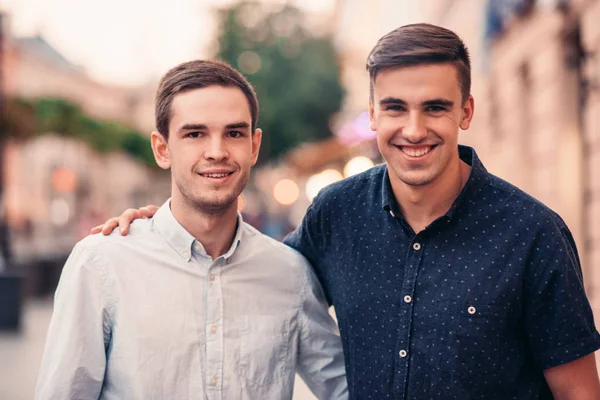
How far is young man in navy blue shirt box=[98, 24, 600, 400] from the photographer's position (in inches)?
93.2

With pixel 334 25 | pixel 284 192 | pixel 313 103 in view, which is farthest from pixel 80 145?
pixel 334 25

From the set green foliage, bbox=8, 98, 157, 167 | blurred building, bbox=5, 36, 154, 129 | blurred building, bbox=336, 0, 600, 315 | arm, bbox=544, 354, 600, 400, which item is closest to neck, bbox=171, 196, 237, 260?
arm, bbox=544, 354, 600, 400

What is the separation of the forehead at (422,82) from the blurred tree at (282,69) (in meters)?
28.3

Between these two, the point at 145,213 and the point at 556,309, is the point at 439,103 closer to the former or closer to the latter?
the point at 556,309

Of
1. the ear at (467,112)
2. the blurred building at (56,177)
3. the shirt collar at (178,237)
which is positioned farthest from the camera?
the blurred building at (56,177)

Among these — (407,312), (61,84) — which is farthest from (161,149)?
(61,84)

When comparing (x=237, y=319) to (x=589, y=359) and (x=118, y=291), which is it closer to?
(x=118, y=291)

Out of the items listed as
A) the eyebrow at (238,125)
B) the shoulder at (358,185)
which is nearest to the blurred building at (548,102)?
the shoulder at (358,185)

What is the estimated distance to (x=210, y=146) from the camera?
8.48 ft

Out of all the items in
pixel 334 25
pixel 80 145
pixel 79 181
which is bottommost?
pixel 79 181

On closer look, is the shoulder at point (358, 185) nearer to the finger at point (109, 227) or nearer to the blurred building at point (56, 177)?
the finger at point (109, 227)

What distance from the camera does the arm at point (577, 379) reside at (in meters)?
2.37

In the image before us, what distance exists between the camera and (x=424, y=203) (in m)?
2.54

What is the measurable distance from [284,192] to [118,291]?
26.5 metres
